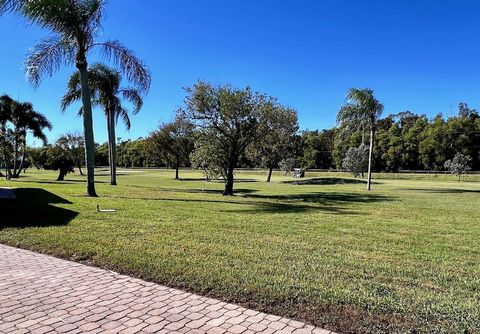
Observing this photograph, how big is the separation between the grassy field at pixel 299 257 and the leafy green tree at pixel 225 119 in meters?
9.56

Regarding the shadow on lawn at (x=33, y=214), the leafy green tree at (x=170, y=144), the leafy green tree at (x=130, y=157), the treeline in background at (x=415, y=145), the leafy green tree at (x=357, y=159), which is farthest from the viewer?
the leafy green tree at (x=130, y=157)

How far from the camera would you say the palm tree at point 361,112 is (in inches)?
1075

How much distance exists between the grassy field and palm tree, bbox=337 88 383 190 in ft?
54.8

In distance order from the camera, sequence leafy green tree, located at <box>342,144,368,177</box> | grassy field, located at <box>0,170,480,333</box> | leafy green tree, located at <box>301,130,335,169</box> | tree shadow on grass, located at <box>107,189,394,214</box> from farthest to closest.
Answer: leafy green tree, located at <box>301,130,335,169</box> → leafy green tree, located at <box>342,144,368,177</box> → tree shadow on grass, located at <box>107,189,394,214</box> → grassy field, located at <box>0,170,480,333</box>

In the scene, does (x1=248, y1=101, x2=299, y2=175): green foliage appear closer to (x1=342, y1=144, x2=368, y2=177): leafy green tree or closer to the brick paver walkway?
(x1=342, y1=144, x2=368, y2=177): leafy green tree

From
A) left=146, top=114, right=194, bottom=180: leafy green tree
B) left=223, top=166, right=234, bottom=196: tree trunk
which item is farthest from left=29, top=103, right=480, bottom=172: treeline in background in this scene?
left=223, top=166, right=234, bottom=196: tree trunk

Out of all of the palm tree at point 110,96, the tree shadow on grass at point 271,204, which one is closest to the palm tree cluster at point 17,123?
the palm tree at point 110,96

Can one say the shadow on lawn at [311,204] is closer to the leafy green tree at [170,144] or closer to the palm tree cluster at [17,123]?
the palm tree cluster at [17,123]

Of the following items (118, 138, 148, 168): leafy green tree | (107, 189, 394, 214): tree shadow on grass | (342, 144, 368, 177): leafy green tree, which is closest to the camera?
(107, 189, 394, 214): tree shadow on grass

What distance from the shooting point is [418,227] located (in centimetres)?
1016

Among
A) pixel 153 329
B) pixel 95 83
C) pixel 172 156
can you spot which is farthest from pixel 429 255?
pixel 172 156

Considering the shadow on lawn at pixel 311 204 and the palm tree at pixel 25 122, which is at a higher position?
the palm tree at pixel 25 122

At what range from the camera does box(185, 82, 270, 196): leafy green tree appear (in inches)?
805

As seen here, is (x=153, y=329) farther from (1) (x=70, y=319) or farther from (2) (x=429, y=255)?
(2) (x=429, y=255)
